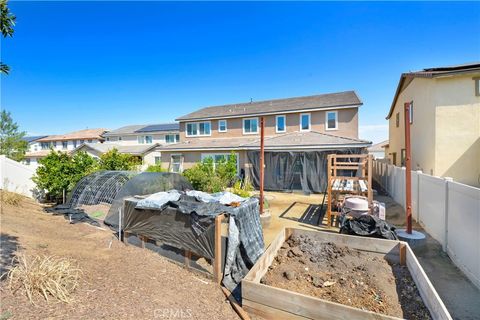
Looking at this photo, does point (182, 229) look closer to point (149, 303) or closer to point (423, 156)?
point (149, 303)

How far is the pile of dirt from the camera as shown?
3.17 meters

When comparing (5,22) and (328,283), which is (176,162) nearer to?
(5,22)

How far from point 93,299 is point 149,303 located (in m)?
0.75

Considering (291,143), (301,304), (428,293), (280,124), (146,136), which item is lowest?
(301,304)

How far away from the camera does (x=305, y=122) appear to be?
1664cm

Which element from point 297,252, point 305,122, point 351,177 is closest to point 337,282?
point 297,252

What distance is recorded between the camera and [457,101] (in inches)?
376

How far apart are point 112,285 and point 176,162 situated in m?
15.7

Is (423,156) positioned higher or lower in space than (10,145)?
lower

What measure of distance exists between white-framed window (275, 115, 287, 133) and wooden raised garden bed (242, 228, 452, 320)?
1291 cm

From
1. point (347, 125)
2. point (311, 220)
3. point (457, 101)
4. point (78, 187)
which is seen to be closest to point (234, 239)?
point (311, 220)

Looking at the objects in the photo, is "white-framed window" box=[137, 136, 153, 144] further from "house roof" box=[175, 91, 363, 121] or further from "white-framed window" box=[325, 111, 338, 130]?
"white-framed window" box=[325, 111, 338, 130]

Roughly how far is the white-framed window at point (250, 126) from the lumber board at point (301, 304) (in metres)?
15.5

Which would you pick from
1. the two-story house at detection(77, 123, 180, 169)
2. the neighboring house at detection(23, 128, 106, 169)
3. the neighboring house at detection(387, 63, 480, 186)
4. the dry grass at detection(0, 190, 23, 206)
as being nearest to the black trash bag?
the neighboring house at detection(387, 63, 480, 186)
